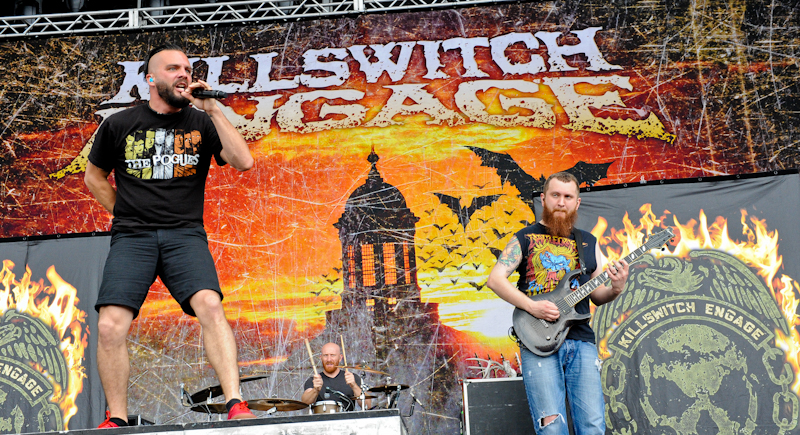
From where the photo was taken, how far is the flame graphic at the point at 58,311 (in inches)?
183

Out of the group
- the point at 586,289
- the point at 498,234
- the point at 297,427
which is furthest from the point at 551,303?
the point at 498,234

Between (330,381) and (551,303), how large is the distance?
8.31 ft

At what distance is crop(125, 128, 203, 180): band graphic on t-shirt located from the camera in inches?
108

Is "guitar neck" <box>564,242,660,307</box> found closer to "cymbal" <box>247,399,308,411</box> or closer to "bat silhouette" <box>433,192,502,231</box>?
"cymbal" <box>247,399,308,411</box>

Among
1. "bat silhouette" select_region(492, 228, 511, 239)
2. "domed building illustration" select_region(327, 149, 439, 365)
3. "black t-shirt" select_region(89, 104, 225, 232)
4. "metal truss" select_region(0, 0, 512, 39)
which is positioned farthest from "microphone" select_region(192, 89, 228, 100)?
"metal truss" select_region(0, 0, 512, 39)

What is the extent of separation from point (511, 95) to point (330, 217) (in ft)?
5.82

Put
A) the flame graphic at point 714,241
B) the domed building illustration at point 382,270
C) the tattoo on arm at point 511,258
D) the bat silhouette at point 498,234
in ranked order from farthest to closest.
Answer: the bat silhouette at point 498,234
the domed building illustration at point 382,270
the flame graphic at point 714,241
the tattoo on arm at point 511,258

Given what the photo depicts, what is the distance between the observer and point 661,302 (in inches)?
161

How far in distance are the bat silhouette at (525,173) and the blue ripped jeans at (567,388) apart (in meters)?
2.78

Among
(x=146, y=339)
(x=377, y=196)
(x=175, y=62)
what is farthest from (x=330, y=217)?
(x=175, y=62)

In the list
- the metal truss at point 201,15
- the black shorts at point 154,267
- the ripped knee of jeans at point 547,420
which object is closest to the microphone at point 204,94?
the black shorts at point 154,267

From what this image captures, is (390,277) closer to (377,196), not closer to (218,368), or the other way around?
(377,196)

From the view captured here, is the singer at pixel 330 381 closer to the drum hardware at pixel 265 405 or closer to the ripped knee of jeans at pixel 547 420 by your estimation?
the drum hardware at pixel 265 405

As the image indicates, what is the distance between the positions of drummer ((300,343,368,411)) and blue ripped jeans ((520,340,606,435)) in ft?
7.13
